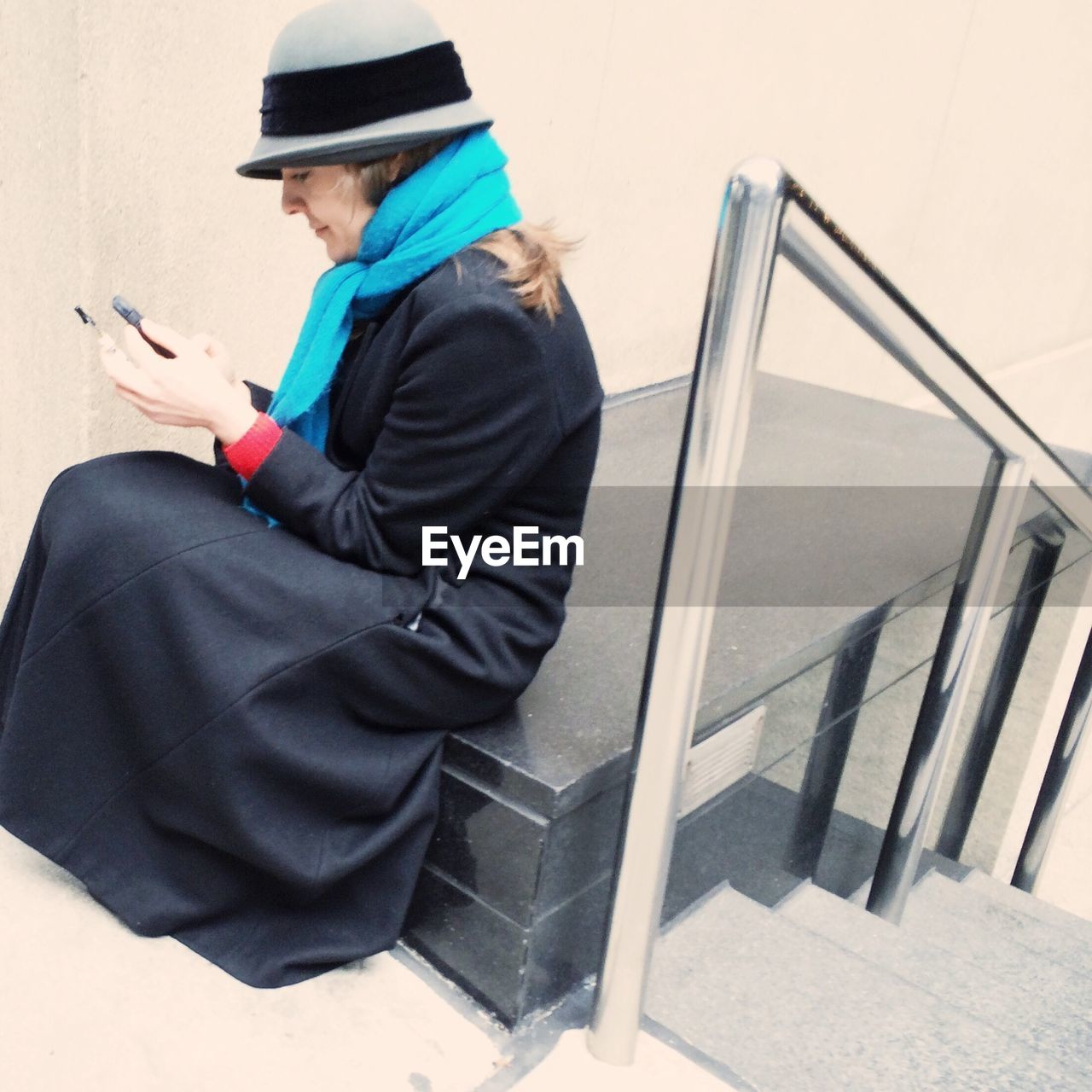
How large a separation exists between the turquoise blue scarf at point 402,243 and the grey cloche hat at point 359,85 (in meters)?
0.05

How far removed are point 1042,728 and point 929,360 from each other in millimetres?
2515

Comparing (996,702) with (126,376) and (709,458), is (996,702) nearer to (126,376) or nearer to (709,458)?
(709,458)

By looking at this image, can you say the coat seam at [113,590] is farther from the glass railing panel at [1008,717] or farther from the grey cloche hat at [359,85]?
the glass railing panel at [1008,717]

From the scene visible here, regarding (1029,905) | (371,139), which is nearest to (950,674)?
(1029,905)

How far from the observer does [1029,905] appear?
3.22 meters

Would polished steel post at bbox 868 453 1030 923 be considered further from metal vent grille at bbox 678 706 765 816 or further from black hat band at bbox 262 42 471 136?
black hat band at bbox 262 42 471 136

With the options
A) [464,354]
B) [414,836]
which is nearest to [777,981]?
[414,836]

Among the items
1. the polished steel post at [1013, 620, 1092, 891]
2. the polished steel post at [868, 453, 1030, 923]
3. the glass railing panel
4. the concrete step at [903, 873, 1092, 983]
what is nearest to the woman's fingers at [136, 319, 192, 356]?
the polished steel post at [868, 453, 1030, 923]

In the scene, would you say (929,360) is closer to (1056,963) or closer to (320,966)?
(320,966)

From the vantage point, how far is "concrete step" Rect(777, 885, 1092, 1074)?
2191 millimetres

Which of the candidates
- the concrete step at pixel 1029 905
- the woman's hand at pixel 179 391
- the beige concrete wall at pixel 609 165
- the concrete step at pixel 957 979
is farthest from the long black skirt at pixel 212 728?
the concrete step at pixel 1029 905

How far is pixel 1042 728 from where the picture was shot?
3779 millimetres

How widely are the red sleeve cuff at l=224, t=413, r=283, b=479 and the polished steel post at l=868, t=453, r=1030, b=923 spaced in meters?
1.40

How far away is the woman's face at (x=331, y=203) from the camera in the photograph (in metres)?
1.61
